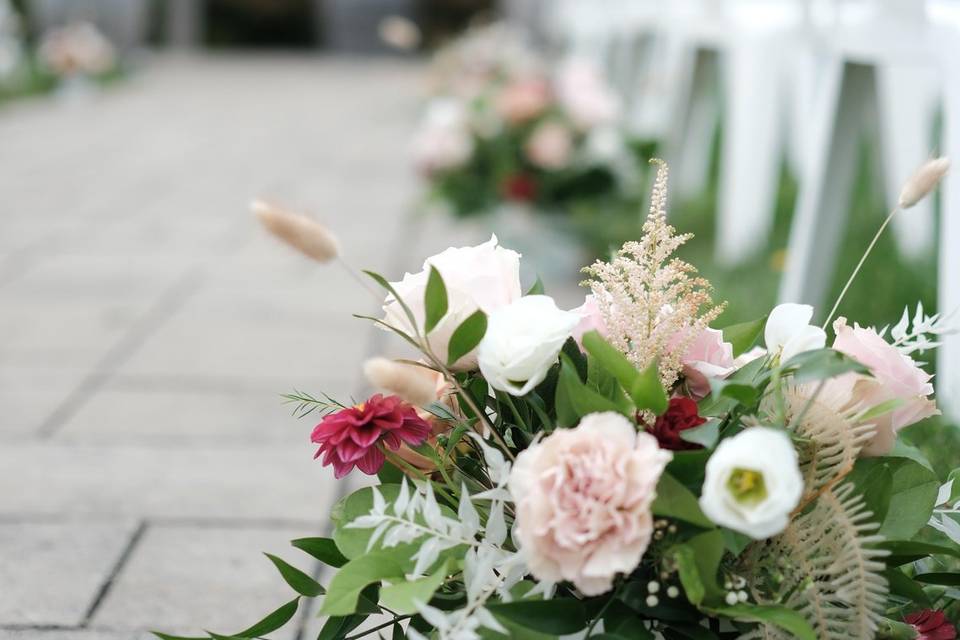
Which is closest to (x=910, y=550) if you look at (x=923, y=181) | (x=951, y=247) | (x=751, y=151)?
(x=923, y=181)

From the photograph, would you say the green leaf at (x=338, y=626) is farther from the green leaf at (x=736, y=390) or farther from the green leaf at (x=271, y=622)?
the green leaf at (x=736, y=390)

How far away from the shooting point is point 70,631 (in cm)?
167

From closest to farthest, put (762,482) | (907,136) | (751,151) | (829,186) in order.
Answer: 1. (762,482)
2. (829,186)
3. (907,136)
4. (751,151)

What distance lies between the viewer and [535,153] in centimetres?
418

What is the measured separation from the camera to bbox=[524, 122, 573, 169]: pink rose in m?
4.16

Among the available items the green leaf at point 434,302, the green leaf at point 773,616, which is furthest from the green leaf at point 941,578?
the green leaf at point 434,302

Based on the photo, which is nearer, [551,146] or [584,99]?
[551,146]

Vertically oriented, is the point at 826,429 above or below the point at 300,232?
below

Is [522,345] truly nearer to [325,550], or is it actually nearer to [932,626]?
[325,550]

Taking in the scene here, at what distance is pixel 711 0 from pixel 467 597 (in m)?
3.56

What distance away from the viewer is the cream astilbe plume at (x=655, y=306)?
1235mm

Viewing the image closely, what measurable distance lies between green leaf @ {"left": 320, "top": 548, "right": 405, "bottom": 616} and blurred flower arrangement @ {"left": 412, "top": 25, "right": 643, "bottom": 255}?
3.10 metres

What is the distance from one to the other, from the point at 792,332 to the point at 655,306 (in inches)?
6.0

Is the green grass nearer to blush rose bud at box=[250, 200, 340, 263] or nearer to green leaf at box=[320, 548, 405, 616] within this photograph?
green leaf at box=[320, 548, 405, 616]
